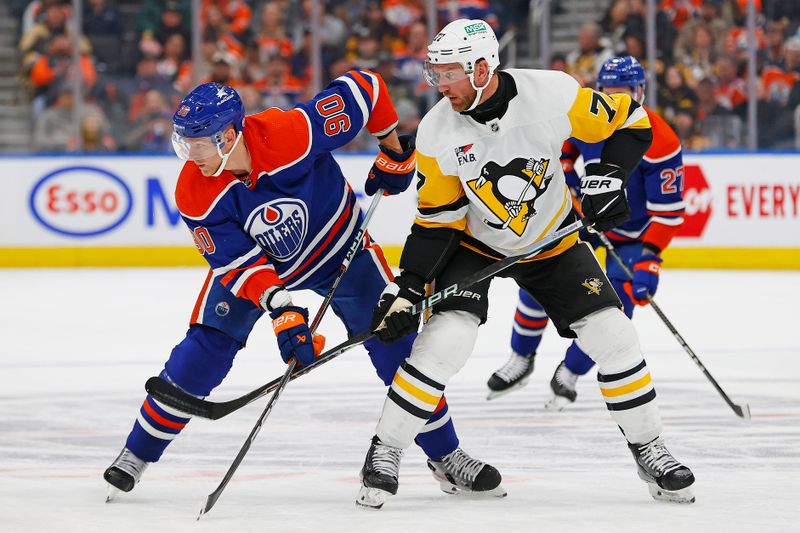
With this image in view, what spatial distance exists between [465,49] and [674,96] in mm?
6045

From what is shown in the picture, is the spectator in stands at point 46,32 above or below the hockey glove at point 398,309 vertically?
below

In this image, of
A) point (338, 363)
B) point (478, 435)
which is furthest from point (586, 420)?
point (338, 363)

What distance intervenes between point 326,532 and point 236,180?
0.86 m

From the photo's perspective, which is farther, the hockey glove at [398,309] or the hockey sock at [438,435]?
the hockey sock at [438,435]

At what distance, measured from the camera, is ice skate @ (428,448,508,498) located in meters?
3.23

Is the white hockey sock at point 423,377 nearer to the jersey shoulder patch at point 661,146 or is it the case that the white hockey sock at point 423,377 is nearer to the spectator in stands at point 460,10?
the jersey shoulder patch at point 661,146

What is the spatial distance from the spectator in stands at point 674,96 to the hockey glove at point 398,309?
5981mm

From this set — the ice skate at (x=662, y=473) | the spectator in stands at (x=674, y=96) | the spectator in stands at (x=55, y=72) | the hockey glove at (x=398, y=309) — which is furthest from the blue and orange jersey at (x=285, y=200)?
the spectator in stands at (x=55, y=72)

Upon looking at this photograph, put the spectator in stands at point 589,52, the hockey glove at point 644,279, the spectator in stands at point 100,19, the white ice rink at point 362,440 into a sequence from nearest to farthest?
the white ice rink at point 362,440
the hockey glove at point 644,279
the spectator in stands at point 589,52
the spectator in stands at point 100,19

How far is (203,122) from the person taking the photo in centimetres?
309

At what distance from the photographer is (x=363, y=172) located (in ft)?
29.1

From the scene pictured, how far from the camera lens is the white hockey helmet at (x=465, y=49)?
306 cm

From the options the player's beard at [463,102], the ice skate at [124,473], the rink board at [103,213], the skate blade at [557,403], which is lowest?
the rink board at [103,213]

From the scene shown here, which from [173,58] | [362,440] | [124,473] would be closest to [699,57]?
[173,58]
